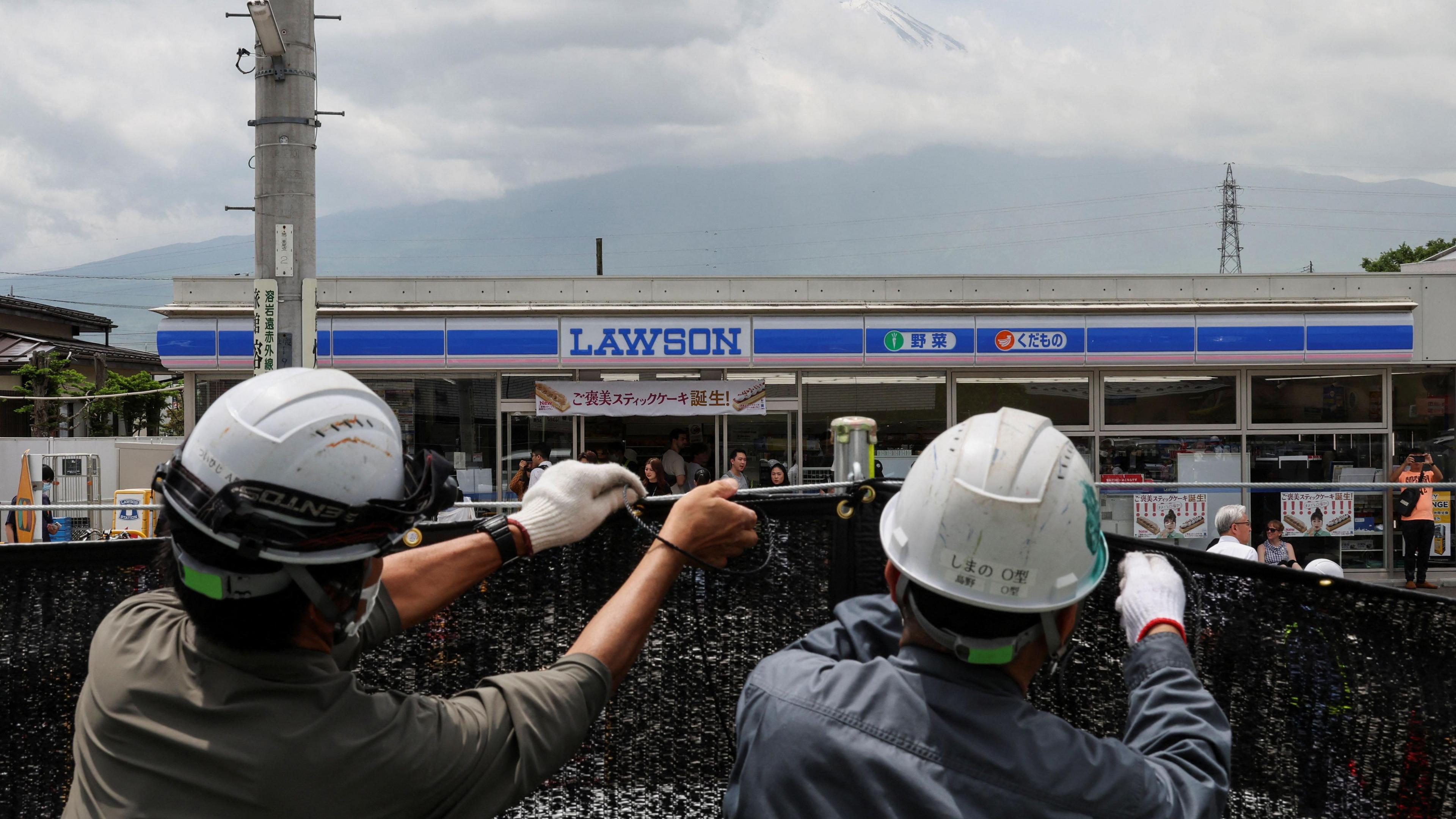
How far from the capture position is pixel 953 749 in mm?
1515

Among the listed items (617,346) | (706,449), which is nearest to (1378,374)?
(706,449)

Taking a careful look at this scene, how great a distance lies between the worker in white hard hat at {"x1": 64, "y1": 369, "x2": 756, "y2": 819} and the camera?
1.47 m

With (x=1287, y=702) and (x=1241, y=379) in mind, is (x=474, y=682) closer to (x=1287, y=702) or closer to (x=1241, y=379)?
(x=1287, y=702)

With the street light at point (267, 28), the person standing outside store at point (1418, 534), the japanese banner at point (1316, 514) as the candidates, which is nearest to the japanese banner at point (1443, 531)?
the person standing outside store at point (1418, 534)

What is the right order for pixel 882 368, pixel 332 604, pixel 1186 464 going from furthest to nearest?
1. pixel 882 368
2. pixel 1186 464
3. pixel 332 604

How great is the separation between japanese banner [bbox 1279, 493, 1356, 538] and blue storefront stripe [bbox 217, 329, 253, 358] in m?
14.2

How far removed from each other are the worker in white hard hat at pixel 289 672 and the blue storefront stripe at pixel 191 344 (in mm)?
14667

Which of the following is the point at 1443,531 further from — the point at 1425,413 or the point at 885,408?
the point at 885,408

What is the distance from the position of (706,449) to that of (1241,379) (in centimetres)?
773

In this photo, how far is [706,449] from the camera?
15.1 m

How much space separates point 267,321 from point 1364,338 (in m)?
14.6

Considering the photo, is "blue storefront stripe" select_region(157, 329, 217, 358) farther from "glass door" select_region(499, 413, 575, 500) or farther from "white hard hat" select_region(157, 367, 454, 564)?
"white hard hat" select_region(157, 367, 454, 564)

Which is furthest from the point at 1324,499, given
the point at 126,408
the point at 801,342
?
the point at 126,408

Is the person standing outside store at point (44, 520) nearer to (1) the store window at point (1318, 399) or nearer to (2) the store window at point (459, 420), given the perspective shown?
(2) the store window at point (459, 420)
